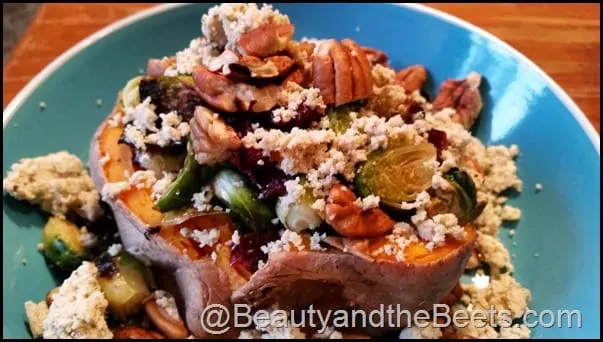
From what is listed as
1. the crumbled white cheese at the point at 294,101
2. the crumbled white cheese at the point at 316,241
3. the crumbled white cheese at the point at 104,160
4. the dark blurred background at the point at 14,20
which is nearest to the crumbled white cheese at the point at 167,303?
the crumbled white cheese at the point at 104,160

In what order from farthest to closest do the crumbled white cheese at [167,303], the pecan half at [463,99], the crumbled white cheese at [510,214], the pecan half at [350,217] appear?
the pecan half at [463,99]
the crumbled white cheese at [510,214]
the crumbled white cheese at [167,303]
the pecan half at [350,217]

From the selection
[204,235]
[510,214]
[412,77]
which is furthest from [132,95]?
[510,214]

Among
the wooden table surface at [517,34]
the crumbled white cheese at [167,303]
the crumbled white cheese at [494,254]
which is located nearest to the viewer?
the crumbled white cheese at [167,303]

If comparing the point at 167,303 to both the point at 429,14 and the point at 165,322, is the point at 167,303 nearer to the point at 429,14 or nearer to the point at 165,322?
the point at 165,322

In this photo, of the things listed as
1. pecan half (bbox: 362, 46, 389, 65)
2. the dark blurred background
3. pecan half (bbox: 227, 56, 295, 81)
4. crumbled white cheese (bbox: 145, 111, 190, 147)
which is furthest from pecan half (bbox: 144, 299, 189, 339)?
the dark blurred background

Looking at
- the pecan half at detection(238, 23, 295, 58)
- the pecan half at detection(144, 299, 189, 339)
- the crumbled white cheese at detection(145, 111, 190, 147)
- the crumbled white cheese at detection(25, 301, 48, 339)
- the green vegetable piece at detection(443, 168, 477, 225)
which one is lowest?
the pecan half at detection(144, 299, 189, 339)

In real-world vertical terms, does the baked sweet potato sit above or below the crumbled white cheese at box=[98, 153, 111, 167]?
below

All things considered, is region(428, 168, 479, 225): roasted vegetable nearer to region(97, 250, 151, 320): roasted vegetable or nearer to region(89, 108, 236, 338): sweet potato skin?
region(89, 108, 236, 338): sweet potato skin

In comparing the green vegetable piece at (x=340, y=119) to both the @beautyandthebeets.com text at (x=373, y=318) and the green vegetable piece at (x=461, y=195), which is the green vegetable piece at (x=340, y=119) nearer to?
the green vegetable piece at (x=461, y=195)
